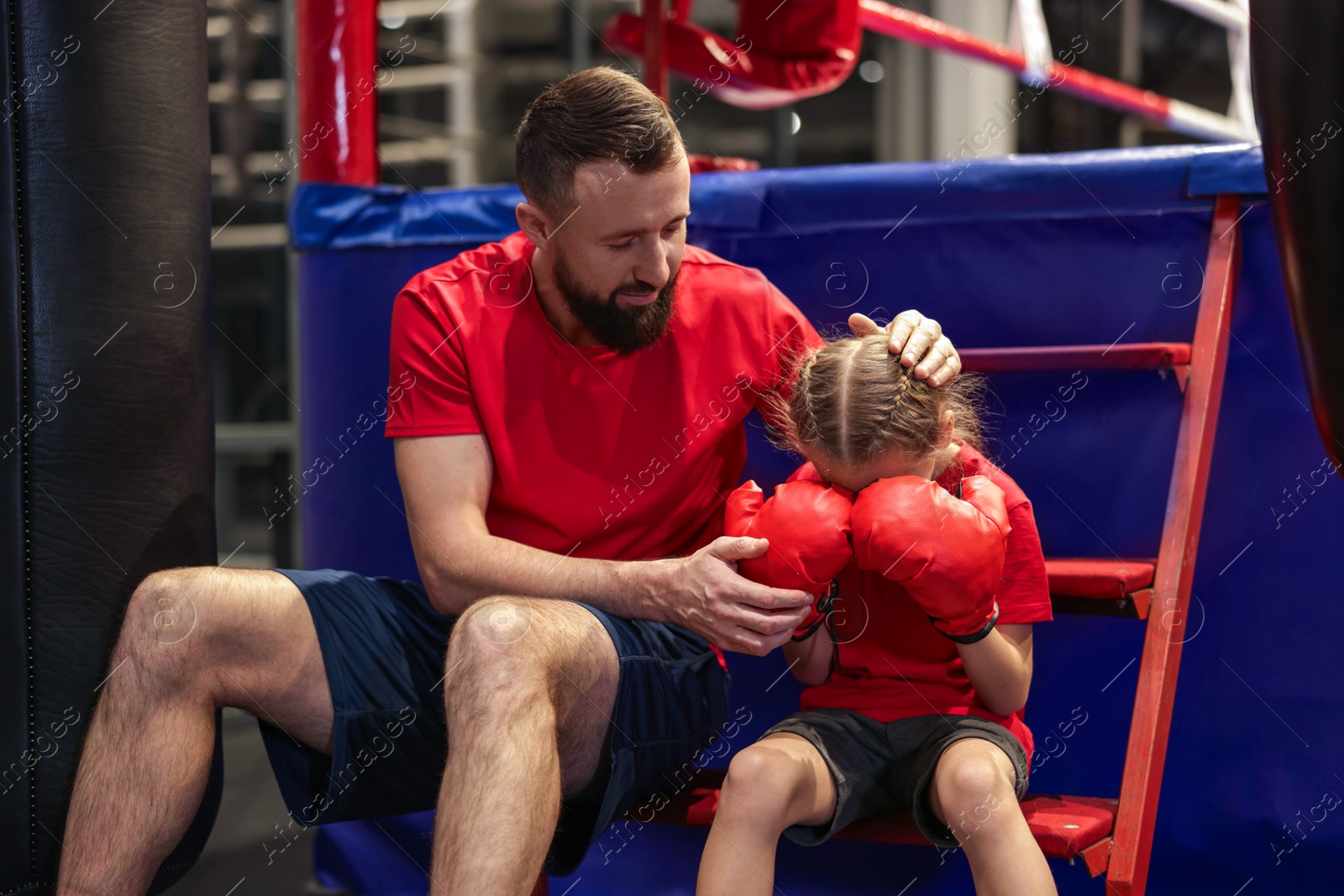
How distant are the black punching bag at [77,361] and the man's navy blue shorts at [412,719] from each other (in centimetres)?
17

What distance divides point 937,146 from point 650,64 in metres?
3.19

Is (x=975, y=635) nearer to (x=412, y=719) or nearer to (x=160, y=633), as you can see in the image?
(x=412, y=719)

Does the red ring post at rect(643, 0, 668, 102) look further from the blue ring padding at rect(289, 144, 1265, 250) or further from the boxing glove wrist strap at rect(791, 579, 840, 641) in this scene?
the boxing glove wrist strap at rect(791, 579, 840, 641)

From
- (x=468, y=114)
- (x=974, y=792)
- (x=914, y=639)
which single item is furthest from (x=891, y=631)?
(x=468, y=114)

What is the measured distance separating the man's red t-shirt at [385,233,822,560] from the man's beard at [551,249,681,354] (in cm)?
4

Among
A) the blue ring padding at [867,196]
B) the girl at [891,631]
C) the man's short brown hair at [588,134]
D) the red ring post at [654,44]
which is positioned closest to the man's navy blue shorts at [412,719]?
the girl at [891,631]

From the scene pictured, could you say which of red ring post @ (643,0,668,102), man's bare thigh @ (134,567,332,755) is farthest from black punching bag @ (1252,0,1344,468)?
red ring post @ (643,0,668,102)

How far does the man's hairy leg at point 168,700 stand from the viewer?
54.6 inches

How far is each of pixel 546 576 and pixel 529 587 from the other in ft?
0.08

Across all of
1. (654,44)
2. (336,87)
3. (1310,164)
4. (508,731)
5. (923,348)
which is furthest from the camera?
(654,44)

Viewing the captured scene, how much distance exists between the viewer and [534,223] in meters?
1.69

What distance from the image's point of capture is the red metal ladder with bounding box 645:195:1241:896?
4.51ft

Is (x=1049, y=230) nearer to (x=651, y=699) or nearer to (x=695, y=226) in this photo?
(x=695, y=226)

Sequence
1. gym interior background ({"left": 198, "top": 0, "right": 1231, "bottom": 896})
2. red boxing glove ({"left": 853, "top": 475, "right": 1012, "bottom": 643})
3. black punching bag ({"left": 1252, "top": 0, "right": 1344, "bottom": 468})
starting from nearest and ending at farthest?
black punching bag ({"left": 1252, "top": 0, "right": 1344, "bottom": 468}), red boxing glove ({"left": 853, "top": 475, "right": 1012, "bottom": 643}), gym interior background ({"left": 198, "top": 0, "right": 1231, "bottom": 896})
